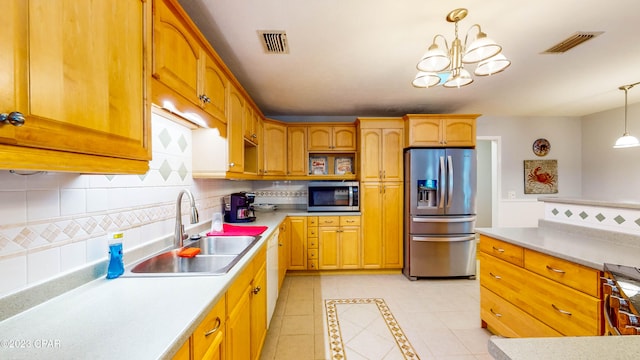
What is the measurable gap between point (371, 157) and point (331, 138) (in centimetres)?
67

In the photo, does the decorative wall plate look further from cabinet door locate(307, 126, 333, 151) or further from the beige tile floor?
cabinet door locate(307, 126, 333, 151)

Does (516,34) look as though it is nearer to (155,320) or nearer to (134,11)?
(134,11)

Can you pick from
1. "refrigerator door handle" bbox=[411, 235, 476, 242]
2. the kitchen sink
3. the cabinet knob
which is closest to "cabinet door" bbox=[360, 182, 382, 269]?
"refrigerator door handle" bbox=[411, 235, 476, 242]

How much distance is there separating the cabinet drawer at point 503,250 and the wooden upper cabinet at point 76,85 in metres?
2.25

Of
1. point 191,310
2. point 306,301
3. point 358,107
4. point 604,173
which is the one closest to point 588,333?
point 191,310

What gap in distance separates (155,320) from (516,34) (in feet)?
8.92

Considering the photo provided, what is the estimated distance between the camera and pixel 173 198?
67.2 inches

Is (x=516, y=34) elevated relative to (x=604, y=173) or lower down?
elevated

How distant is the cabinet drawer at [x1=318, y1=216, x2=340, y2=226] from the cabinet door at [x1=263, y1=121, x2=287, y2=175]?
865 mm

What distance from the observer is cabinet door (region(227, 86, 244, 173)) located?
1.95 meters

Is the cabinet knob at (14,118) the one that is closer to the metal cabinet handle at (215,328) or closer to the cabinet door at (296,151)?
the metal cabinet handle at (215,328)

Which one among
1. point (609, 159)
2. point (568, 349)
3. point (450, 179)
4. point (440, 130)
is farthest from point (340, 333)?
point (609, 159)

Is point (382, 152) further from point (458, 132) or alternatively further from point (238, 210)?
point (238, 210)

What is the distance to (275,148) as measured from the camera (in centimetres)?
346
